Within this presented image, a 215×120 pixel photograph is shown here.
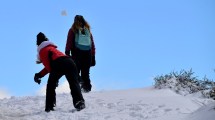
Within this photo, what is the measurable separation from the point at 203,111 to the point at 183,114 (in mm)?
761

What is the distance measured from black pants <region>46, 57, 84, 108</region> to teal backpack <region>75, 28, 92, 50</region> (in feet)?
7.12

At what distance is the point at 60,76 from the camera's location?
1039cm

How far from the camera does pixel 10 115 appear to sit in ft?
32.5

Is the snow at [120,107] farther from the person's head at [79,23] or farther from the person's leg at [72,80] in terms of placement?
the person's head at [79,23]

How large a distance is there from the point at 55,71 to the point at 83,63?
256cm

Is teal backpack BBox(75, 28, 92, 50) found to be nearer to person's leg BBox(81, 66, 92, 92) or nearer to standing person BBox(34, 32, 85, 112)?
person's leg BBox(81, 66, 92, 92)

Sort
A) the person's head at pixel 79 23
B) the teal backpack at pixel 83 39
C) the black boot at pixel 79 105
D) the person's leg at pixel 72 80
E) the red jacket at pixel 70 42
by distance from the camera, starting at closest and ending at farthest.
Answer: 1. the black boot at pixel 79 105
2. the person's leg at pixel 72 80
3. the person's head at pixel 79 23
4. the teal backpack at pixel 83 39
5. the red jacket at pixel 70 42

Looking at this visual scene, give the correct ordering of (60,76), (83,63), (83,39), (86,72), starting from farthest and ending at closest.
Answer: (86,72), (83,63), (83,39), (60,76)

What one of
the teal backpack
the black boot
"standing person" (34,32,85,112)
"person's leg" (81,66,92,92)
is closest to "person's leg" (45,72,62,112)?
"standing person" (34,32,85,112)

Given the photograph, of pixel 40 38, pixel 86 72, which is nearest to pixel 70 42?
pixel 86 72

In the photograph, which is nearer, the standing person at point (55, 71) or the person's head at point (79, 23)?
the standing person at point (55, 71)

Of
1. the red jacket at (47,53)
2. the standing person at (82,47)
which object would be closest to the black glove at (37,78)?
the red jacket at (47,53)

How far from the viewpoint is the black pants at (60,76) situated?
10188mm

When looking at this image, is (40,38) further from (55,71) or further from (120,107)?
(120,107)
